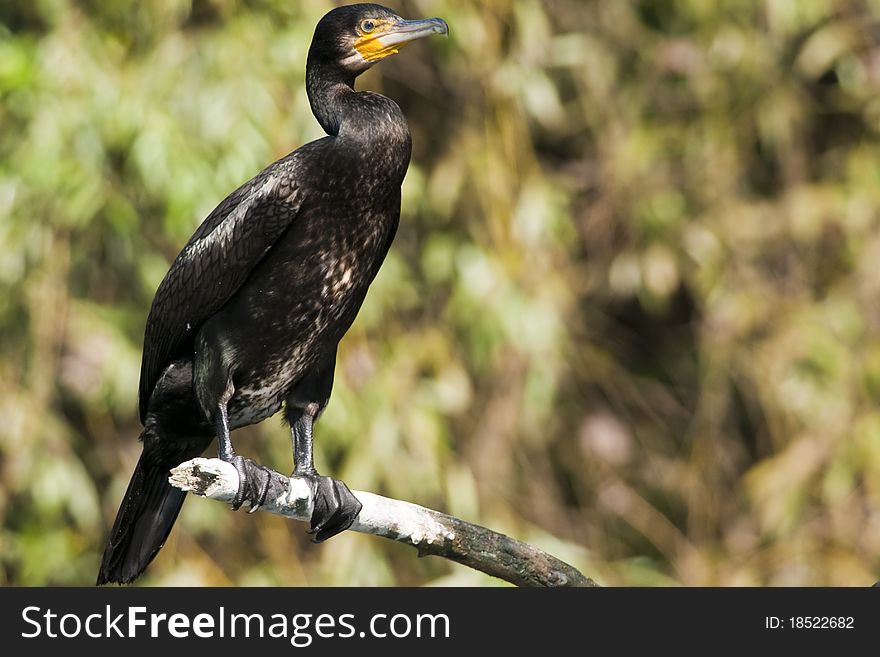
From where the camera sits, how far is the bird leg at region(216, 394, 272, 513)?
237 cm

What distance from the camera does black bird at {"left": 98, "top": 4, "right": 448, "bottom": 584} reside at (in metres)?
2.32

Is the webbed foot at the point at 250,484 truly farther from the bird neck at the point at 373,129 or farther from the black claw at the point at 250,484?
the bird neck at the point at 373,129

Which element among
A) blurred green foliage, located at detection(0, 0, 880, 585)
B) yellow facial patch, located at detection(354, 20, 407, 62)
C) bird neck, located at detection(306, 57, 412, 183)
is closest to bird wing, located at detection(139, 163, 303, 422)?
bird neck, located at detection(306, 57, 412, 183)

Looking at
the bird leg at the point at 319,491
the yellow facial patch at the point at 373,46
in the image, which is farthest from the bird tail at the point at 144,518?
the yellow facial patch at the point at 373,46

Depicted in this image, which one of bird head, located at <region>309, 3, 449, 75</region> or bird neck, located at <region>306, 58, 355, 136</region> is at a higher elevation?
bird head, located at <region>309, 3, 449, 75</region>

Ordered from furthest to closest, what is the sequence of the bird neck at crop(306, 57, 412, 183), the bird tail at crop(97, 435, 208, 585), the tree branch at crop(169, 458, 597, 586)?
1. the bird tail at crop(97, 435, 208, 585)
2. the tree branch at crop(169, 458, 597, 586)
3. the bird neck at crop(306, 57, 412, 183)

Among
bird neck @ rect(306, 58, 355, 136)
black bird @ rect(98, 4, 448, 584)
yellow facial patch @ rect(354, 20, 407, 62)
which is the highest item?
yellow facial patch @ rect(354, 20, 407, 62)

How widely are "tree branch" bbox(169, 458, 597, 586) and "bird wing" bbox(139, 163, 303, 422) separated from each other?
310 millimetres

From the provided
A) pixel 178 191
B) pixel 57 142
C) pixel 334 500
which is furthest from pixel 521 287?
pixel 334 500

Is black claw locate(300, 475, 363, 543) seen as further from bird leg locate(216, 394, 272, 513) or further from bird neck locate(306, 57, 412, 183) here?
bird neck locate(306, 57, 412, 183)

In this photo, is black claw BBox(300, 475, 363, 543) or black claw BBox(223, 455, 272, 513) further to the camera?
black claw BBox(300, 475, 363, 543)

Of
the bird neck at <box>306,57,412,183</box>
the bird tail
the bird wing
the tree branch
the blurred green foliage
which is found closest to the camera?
the bird neck at <box>306,57,412,183</box>

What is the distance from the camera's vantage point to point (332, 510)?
2.56 meters

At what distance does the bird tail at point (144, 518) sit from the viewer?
2.65 m
